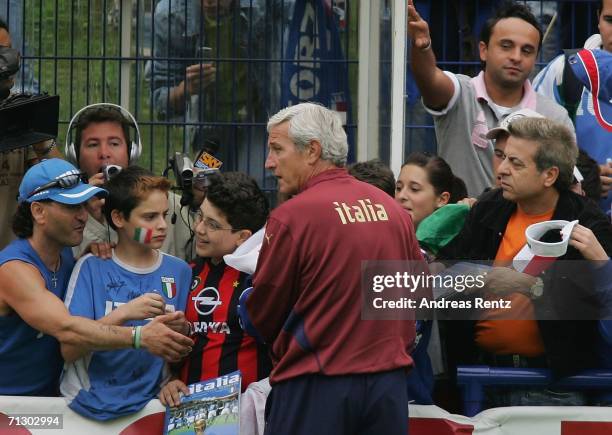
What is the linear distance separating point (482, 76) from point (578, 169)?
1127 mm

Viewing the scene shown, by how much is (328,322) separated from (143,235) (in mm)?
1264

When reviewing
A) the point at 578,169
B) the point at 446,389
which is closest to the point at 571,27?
the point at 578,169

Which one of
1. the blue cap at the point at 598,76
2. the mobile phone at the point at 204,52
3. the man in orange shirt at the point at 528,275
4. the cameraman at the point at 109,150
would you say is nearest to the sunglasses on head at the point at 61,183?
the cameraman at the point at 109,150

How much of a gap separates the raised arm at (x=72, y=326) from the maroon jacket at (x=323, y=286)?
70cm

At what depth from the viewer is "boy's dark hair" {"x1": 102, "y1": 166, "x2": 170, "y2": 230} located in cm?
682

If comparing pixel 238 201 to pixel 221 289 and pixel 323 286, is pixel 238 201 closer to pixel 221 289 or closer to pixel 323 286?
pixel 221 289

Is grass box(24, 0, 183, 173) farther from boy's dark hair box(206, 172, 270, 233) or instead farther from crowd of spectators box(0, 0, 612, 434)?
boy's dark hair box(206, 172, 270, 233)

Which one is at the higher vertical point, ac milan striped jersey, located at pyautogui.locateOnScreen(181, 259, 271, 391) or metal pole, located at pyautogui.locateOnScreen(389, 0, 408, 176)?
metal pole, located at pyautogui.locateOnScreen(389, 0, 408, 176)

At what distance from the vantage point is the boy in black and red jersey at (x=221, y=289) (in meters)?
6.61

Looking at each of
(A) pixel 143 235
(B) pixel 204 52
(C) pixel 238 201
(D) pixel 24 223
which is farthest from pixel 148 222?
(B) pixel 204 52

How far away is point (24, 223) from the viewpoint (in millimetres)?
6711

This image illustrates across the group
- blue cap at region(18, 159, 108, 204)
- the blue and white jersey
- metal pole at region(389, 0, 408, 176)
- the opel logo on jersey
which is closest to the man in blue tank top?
blue cap at region(18, 159, 108, 204)

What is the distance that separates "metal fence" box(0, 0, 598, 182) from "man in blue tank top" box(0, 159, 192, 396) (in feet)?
6.81

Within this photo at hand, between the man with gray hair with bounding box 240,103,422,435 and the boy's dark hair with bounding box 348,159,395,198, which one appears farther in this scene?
the boy's dark hair with bounding box 348,159,395,198
